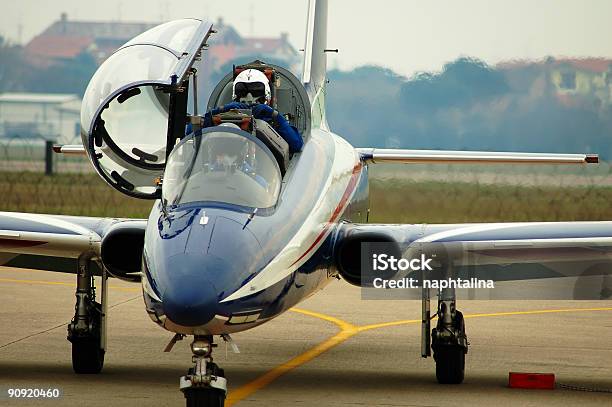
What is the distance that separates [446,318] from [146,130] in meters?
3.93

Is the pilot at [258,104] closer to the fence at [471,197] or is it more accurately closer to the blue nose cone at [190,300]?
the blue nose cone at [190,300]

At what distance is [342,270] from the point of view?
1485cm

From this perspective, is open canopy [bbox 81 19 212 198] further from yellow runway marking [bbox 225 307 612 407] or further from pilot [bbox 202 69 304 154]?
yellow runway marking [bbox 225 307 612 407]

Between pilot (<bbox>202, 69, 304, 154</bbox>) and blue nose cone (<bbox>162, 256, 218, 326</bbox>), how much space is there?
238cm

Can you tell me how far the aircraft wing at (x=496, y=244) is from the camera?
48.2 ft

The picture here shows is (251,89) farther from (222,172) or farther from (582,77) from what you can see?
(582,77)

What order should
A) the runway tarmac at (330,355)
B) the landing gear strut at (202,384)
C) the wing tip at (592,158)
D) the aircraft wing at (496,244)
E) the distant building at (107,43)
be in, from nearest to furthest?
1. the landing gear strut at (202,384)
2. the runway tarmac at (330,355)
3. the aircraft wing at (496,244)
4. the wing tip at (592,158)
5. the distant building at (107,43)

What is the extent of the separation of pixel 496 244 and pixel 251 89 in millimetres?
3072

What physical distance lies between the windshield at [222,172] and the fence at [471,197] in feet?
48.9

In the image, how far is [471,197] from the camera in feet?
95.9

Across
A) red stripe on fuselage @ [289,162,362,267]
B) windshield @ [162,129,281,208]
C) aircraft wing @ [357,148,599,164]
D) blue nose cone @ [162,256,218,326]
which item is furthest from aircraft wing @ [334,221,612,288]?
blue nose cone @ [162,256,218,326]

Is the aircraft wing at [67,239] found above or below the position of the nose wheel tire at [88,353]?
above

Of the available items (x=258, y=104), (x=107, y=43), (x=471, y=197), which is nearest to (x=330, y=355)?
(x=258, y=104)
